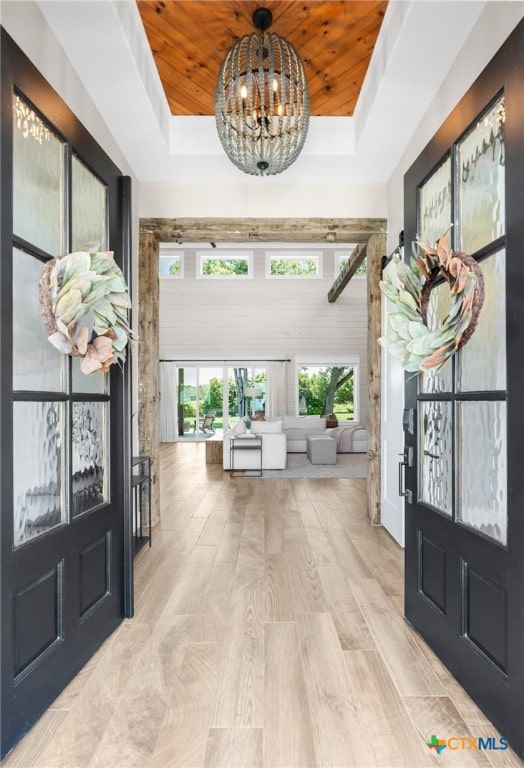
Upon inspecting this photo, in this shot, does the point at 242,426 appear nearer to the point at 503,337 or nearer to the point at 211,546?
the point at 211,546

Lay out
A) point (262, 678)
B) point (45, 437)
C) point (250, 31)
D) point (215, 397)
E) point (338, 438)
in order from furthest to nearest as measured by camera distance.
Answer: point (215, 397) < point (338, 438) < point (250, 31) < point (262, 678) < point (45, 437)

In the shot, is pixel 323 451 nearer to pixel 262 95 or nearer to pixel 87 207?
pixel 262 95

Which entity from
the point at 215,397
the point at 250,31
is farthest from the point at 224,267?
the point at 250,31

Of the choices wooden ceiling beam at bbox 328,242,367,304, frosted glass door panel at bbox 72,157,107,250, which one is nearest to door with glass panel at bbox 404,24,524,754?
frosted glass door panel at bbox 72,157,107,250

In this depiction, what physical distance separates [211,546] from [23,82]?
3179 mm

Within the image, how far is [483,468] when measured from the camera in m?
1.82

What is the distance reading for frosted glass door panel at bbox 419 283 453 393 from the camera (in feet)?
6.90

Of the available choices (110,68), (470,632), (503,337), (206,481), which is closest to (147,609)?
(470,632)

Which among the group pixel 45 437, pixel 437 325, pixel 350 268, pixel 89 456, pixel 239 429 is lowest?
pixel 239 429

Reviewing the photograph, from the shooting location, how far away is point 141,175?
4078mm

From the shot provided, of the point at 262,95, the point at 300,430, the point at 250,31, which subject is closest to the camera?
the point at 262,95

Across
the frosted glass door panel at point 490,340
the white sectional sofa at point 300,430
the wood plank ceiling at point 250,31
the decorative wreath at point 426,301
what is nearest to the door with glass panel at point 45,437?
the wood plank ceiling at point 250,31

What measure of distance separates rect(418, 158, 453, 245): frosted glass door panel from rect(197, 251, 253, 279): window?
29.0 ft

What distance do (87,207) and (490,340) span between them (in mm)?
Answer: 1892
